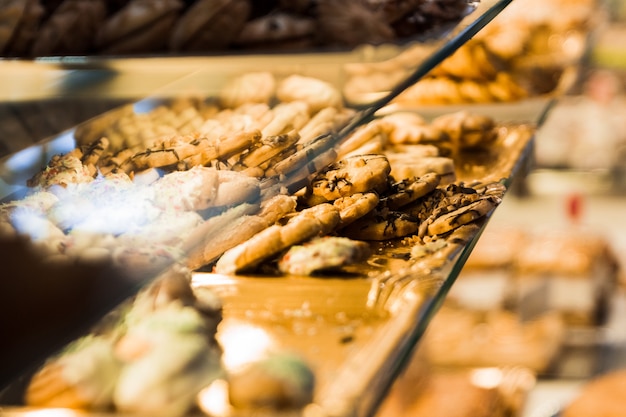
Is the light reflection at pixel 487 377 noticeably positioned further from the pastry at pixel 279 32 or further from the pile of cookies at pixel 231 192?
the pastry at pixel 279 32

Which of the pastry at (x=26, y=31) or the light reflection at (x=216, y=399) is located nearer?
the light reflection at (x=216, y=399)

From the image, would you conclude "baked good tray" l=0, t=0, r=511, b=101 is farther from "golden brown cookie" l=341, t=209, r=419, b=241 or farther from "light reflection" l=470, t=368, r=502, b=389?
"light reflection" l=470, t=368, r=502, b=389

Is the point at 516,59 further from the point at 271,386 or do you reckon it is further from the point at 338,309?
the point at 271,386

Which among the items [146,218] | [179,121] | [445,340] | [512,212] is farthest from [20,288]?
[512,212]

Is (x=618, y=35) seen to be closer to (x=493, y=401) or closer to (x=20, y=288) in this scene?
(x=493, y=401)

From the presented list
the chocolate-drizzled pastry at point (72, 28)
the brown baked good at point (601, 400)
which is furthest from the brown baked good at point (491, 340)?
the chocolate-drizzled pastry at point (72, 28)

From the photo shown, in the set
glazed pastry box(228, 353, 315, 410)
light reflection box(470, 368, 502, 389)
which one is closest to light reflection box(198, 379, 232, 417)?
glazed pastry box(228, 353, 315, 410)
